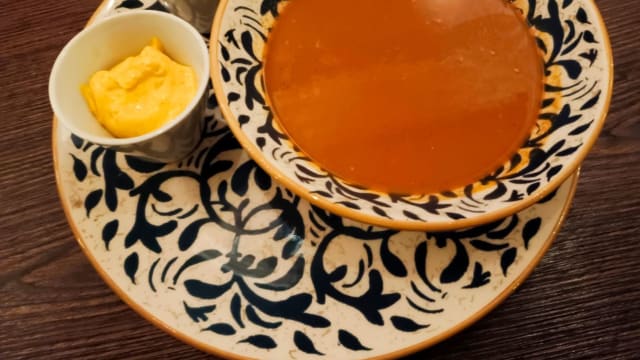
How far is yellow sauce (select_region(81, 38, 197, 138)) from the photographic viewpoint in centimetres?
100

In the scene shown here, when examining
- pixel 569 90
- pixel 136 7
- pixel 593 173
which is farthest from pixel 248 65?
pixel 593 173

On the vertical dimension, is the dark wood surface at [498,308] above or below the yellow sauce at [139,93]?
below

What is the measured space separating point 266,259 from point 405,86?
1.38ft

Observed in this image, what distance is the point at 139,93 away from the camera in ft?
3.36

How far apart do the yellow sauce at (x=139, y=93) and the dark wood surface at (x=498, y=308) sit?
0.24m

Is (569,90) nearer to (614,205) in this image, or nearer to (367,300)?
(614,205)

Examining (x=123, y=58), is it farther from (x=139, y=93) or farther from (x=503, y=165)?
(x=503, y=165)

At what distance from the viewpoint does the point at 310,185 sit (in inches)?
35.0

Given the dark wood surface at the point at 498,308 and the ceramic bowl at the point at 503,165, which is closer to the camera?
the ceramic bowl at the point at 503,165

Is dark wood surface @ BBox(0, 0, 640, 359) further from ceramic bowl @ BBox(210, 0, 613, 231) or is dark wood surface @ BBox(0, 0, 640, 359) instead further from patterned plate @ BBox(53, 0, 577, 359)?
ceramic bowl @ BBox(210, 0, 613, 231)

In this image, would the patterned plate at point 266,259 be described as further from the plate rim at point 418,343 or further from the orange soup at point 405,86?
the orange soup at point 405,86

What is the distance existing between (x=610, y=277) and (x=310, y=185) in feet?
2.00

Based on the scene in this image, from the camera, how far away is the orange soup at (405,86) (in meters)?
1.00

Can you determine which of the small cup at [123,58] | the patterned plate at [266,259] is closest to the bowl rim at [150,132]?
the small cup at [123,58]
